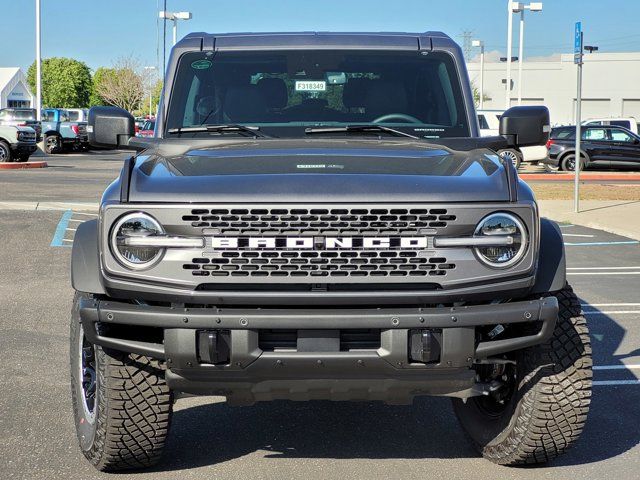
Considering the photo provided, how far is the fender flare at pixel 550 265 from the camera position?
13.9 feet

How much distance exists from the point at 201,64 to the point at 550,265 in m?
2.59

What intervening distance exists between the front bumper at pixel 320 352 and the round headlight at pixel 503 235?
190 millimetres

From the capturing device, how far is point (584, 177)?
3031 cm

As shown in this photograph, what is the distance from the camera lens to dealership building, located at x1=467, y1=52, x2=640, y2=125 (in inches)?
3305

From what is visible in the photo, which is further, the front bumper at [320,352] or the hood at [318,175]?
the hood at [318,175]

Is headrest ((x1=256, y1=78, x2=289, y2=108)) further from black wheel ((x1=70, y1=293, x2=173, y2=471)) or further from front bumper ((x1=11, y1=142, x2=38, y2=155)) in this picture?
front bumper ((x1=11, y1=142, x2=38, y2=155))

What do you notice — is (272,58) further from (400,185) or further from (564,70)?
(564,70)

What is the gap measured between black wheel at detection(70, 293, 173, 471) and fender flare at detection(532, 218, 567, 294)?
1641 mm

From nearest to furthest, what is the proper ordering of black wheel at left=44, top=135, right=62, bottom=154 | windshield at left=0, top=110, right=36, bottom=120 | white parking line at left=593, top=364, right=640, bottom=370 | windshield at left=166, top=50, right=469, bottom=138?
windshield at left=166, top=50, right=469, bottom=138 < white parking line at left=593, top=364, right=640, bottom=370 < windshield at left=0, top=110, right=36, bottom=120 < black wheel at left=44, top=135, right=62, bottom=154

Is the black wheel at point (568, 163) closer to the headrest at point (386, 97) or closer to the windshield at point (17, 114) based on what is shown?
the windshield at point (17, 114)

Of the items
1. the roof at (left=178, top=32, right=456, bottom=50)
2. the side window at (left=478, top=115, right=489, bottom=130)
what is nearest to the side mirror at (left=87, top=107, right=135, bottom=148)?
the roof at (left=178, top=32, right=456, bottom=50)

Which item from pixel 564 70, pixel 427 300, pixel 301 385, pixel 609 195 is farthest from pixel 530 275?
pixel 564 70

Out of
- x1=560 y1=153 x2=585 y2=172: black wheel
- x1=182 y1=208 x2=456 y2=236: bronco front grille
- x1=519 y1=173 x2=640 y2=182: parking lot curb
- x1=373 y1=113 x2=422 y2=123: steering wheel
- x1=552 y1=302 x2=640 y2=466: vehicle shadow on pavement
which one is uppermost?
x1=373 y1=113 x2=422 y2=123: steering wheel

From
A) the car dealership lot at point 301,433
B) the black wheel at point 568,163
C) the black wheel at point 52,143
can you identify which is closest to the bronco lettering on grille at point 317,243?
the car dealership lot at point 301,433
